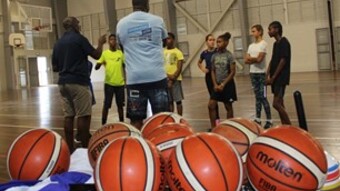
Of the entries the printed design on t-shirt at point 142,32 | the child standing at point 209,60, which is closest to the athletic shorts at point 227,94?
the child standing at point 209,60

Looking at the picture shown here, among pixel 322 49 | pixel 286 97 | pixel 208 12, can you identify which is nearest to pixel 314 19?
pixel 322 49

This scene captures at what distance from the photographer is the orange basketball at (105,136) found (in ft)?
10.9

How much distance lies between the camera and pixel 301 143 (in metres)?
2.71

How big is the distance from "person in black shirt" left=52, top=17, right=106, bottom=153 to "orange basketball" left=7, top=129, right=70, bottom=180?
4.90ft

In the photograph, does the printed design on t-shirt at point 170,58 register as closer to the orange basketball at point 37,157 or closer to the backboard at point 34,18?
the orange basketball at point 37,157

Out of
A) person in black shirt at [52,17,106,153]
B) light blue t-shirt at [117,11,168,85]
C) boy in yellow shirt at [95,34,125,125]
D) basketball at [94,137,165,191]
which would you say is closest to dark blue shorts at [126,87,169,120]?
light blue t-shirt at [117,11,168,85]

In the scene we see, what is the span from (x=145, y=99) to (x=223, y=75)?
7.76 ft

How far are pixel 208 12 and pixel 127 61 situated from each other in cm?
1918

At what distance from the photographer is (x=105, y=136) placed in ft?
11.1

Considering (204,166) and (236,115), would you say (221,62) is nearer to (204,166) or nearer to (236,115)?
(236,115)

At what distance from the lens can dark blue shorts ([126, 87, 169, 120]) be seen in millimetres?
3930

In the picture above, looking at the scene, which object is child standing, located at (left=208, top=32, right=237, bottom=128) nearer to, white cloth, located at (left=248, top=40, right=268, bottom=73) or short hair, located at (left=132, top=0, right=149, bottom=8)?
white cloth, located at (left=248, top=40, right=268, bottom=73)

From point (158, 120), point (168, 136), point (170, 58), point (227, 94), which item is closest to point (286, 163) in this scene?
point (168, 136)

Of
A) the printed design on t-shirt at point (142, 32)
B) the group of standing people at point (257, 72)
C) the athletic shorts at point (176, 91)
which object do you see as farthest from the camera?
the athletic shorts at point (176, 91)
